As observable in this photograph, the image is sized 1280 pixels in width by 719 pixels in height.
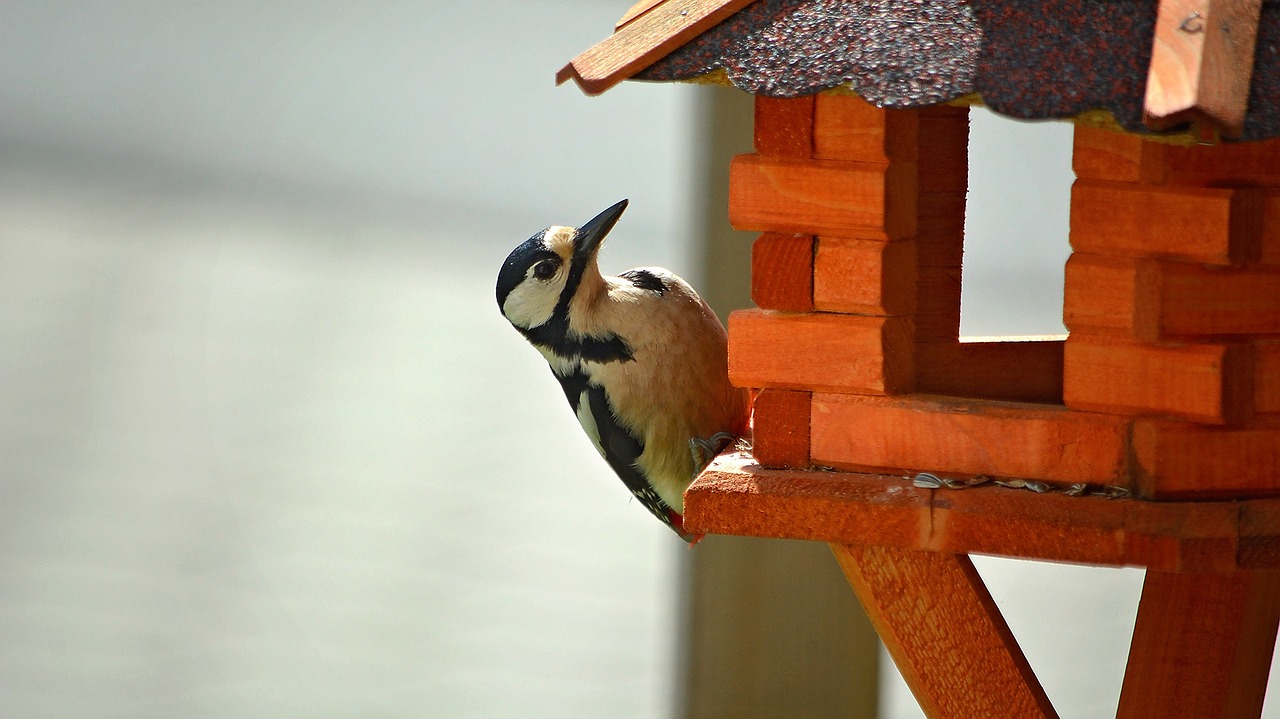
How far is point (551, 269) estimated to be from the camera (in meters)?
2.08

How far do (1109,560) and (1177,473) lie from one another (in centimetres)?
12

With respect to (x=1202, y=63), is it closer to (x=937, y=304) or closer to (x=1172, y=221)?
(x=1172, y=221)

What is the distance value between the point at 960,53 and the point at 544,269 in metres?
0.96

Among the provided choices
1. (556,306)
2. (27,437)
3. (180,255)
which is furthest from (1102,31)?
(180,255)

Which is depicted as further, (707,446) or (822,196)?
(707,446)

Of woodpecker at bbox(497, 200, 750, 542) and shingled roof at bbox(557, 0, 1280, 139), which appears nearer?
shingled roof at bbox(557, 0, 1280, 139)

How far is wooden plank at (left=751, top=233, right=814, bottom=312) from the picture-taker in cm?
151

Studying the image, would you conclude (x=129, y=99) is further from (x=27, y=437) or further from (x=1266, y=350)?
(x=1266, y=350)

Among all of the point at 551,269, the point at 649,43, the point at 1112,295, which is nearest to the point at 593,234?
the point at 551,269

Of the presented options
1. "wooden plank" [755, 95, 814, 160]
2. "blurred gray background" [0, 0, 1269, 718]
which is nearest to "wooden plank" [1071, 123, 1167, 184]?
"wooden plank" [755, 95, 814, 160]

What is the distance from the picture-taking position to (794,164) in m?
1.48

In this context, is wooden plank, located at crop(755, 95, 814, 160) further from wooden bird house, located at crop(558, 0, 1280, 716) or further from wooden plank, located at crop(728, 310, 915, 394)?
wooden plank, located at crop(728, 310, 915, 394)

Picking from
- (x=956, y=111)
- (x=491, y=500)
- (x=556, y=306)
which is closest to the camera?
(x=956, y=111)

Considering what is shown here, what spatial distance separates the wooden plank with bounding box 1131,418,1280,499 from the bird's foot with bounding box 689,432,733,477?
2.58 ft
